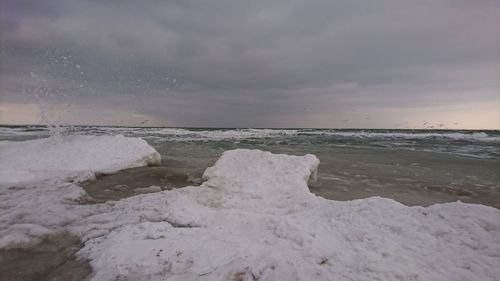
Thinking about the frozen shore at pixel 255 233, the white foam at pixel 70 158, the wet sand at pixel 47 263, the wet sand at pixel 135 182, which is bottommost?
the wet sand at pixel 47 263

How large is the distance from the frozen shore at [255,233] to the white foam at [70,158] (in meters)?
0.77

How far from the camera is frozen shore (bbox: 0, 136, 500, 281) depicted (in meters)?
2.40

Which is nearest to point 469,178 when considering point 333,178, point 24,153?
point 333,178

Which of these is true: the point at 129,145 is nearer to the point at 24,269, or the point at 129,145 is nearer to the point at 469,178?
the point at 24,269

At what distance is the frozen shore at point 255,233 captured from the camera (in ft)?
7.86

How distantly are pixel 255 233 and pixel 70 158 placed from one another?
16.6ft

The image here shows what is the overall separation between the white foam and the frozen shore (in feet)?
2.54

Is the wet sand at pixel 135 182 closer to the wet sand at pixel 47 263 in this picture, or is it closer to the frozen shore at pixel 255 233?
the frozen shore at pixel 255 233

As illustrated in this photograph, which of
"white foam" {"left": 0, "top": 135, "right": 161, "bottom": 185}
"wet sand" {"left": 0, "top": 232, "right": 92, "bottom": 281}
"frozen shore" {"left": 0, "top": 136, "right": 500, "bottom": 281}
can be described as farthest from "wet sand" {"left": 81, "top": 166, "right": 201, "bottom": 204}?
"wet sand" {"left": 0, "top": 232, "right": 92, "bottom": 281}

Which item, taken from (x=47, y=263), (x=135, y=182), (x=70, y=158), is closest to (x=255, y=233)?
(x=47, y=263)

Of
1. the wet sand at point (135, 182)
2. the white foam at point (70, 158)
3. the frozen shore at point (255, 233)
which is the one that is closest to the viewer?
the frozen shore at point (255, 233)

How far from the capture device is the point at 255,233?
3088mm

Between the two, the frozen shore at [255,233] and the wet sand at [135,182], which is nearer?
the frozen shore at [255,233]

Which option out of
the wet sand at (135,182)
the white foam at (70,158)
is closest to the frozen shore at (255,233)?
the wet sand at (135,182)
